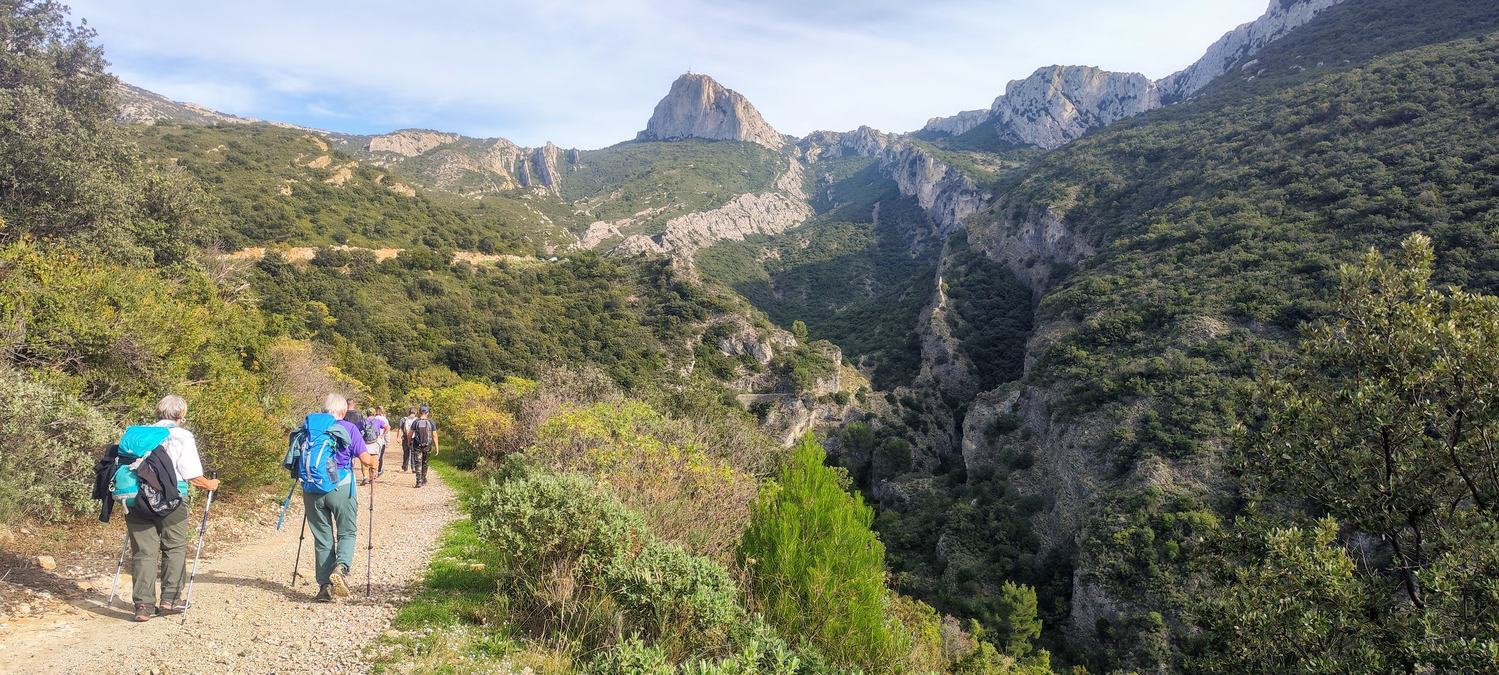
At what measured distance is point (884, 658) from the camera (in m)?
5.05

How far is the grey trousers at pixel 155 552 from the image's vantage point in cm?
471

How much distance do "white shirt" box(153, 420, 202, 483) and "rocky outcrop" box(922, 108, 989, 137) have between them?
181437 millimetres

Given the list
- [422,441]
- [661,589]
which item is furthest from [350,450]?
[422,441]

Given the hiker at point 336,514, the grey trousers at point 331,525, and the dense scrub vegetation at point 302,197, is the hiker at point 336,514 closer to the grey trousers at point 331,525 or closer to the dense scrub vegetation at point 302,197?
the grey trousers at point 331,525

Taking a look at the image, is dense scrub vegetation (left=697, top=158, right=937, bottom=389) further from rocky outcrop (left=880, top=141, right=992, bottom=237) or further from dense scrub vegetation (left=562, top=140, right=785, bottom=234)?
dense scrub vegetation (left=562, top=140, right=785, bottom=234)

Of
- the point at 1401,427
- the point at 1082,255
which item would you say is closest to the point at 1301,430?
A: the point at 1401,427

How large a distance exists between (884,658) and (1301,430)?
4.87 m

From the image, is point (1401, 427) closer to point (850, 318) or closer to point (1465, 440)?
point (1465, 440)

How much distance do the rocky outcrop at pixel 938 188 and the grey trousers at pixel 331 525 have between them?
354 ft

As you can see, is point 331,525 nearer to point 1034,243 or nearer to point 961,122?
point 1034,243

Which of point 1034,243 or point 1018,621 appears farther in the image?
point 1034,243

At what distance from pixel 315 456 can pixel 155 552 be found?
1297mm

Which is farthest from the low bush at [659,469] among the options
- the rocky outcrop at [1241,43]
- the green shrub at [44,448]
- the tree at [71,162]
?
the rocky outcrop at [1241,43]

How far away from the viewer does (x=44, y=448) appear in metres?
6.28
